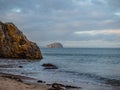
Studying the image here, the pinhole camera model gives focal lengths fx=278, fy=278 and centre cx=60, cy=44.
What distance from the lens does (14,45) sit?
3127 inches

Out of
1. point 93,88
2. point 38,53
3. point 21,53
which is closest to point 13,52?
point 21,53

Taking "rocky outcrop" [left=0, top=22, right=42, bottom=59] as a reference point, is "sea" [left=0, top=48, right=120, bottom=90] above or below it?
below

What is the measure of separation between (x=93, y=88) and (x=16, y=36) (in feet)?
190

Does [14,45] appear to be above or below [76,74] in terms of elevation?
above

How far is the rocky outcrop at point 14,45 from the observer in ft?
259

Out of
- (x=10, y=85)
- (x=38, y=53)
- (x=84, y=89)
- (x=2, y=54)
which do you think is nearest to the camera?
(x=10, y=85)

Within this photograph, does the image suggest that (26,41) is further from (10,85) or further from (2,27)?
(10,85)

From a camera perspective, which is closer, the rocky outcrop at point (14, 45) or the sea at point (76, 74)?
the sea at point (76, 74)

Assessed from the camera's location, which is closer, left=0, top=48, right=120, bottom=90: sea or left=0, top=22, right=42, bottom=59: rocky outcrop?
left=0, top=48, right=120, bottom=90: sea

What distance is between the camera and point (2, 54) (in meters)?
78.8

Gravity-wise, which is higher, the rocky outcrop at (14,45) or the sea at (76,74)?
the rocky outcrop at (14,45)

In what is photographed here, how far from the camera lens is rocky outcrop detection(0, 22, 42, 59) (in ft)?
259

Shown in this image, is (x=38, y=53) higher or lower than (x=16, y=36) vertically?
lower

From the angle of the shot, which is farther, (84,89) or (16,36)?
(16,36)
